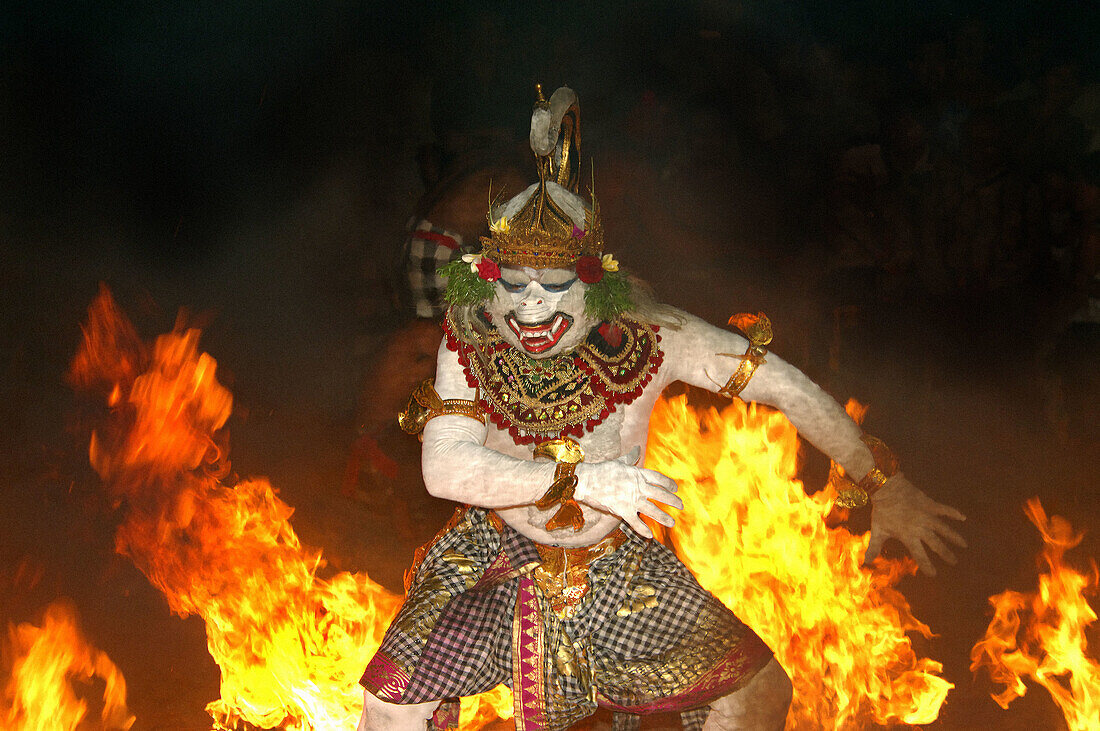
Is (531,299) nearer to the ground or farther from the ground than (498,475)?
farther from the ground

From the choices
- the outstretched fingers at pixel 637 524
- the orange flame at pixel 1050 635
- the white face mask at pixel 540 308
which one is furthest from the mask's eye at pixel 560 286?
the orange flame at pixel 1050 635

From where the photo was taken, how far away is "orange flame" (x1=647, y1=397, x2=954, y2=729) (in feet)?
12.9

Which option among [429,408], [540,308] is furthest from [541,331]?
[429,408]

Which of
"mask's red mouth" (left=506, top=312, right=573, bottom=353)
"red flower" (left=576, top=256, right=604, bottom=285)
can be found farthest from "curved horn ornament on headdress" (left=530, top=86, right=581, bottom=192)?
"mask's red mouth" (left=506, top=312, right=573, bottom=353)

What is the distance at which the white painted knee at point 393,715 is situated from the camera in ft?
10.5

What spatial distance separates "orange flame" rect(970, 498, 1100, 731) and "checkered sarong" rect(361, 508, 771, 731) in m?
1.20

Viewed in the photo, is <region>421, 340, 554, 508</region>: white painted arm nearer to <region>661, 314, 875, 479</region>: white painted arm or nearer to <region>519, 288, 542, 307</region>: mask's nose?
<region>519, 288, 542, 307</region>: mask's nose

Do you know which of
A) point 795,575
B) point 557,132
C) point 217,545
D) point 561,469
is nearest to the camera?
point 561,469

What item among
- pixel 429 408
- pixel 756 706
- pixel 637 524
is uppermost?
pixel 429 408

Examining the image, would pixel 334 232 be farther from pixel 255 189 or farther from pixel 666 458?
pixel 666 458

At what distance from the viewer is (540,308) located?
129 inches

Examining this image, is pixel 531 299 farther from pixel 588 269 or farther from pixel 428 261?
pixel 428 261

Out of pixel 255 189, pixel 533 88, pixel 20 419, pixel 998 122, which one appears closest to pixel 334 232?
pixel 255 189

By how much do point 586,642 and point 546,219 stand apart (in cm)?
123
